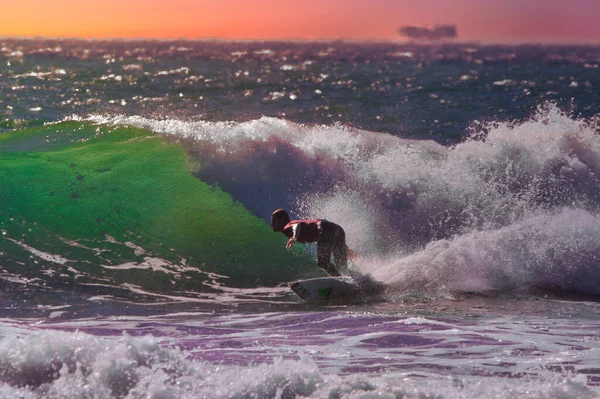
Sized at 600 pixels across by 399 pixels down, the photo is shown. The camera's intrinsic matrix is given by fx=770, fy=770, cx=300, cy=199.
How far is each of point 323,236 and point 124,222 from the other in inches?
151

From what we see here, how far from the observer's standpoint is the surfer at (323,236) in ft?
31.9

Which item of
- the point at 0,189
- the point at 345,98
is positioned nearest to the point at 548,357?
the point at 0,189

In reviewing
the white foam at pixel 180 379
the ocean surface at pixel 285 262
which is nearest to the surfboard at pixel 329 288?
the ocean surface at pixel 285 262

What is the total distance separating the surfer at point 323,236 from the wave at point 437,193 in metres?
0.58

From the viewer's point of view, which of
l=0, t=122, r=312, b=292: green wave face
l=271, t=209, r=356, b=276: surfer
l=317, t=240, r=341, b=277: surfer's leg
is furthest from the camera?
l=0, t=122, r=312, b=292: green wave face

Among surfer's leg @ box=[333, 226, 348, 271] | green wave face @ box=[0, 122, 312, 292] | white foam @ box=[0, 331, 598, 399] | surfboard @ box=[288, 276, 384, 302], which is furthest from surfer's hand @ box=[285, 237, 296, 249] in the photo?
white foam @ box=[0, 331, 598, 399]

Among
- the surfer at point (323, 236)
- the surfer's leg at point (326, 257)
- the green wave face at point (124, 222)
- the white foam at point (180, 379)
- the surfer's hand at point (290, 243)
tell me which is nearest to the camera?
the white foam at point (180, 379)

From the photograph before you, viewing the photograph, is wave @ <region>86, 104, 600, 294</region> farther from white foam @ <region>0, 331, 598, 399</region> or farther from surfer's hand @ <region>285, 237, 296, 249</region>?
white foam @ <region>0, 331, 598, 399</region>

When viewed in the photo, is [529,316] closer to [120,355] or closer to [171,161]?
[120,355]

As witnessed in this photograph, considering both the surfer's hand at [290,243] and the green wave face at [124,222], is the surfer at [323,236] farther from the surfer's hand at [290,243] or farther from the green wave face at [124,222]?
the green wave face at [124,222]

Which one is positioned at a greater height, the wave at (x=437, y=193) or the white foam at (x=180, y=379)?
the wave at (x=437, y=193)

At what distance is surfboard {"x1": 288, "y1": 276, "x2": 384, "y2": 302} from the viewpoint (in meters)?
9.25

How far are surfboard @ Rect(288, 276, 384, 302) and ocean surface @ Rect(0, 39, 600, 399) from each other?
206mm

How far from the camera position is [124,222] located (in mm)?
12125
